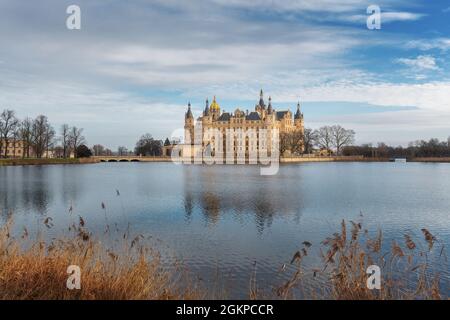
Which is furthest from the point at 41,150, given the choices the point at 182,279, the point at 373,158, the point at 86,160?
the point at 373,158

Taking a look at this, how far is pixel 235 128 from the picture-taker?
12938 cm

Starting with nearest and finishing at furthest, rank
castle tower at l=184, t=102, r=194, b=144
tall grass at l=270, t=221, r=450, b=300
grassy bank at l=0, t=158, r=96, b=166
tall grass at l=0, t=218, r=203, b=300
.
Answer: tall grass at l=0, t=218, r=203, b=300
tall grass at l=270, t=221, r=450, b=300
grassy bank at l=0, t=158, r=96, b=166
castle tower at l=184, t=102, r=194, b=144

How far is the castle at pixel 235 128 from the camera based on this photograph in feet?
419

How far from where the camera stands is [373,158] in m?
117

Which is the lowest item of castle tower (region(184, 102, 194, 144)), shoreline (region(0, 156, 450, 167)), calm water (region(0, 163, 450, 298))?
calm water (region(0, 163, 450, 298))

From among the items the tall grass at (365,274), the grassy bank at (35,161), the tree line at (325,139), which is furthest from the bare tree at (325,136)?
the tall grass at (365,274)

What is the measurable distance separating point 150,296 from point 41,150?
82.5 meters

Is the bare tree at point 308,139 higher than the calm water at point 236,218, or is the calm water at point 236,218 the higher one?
the bare tree at point 308,139

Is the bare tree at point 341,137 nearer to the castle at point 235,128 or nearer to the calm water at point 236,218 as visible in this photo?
the castle at point 235,128

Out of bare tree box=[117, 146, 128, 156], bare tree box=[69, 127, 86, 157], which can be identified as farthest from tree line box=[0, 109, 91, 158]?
bare tree box=[117, 146, 128, 156]

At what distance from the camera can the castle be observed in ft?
419

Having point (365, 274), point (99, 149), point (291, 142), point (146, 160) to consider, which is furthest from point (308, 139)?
point (365, 274)

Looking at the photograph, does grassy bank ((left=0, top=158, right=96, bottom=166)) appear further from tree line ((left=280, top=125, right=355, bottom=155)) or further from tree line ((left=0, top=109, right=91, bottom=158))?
tree line ((left=280, top=125, right=355, bottom=155))
